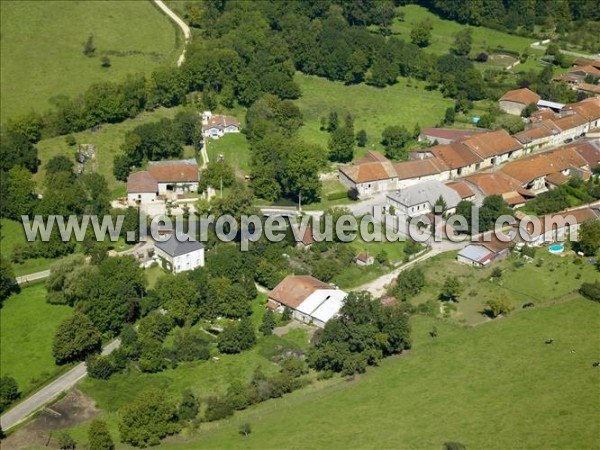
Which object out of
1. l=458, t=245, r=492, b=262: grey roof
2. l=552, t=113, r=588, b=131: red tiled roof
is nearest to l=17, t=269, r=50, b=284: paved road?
l=458, t=245, r=492, b=262: grey roof

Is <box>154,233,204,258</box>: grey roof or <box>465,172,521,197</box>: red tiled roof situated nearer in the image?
<box>154,233,204,258</box>: grey roof

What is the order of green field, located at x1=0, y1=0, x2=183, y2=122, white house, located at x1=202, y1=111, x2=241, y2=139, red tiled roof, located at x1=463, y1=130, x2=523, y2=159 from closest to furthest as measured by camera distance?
1. red tiled roof, located at x1=463, y1=130, x2=523, y2=159
2. white house, located at x1=202, y1=111, x2=241, y2=139
3. green field, located at x1=0, y1=0, x2=183, y2=122

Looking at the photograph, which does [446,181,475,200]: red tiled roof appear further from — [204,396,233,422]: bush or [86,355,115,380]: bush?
[86,355,115,380]: bush

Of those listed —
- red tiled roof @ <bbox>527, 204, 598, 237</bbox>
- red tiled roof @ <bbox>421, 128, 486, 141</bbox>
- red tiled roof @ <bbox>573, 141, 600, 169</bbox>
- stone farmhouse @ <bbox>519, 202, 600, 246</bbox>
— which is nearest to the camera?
stone farmhouse @ <bbox>519, 202, 600, 246</bbox>

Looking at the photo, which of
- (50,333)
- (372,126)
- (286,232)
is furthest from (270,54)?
(50,333)

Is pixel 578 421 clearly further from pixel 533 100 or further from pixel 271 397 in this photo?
pixel 533 100

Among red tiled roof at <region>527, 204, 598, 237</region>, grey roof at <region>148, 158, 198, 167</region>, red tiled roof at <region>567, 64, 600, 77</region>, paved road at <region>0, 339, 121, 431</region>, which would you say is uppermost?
grey roof at <region>148, 158, 198, 167</region>

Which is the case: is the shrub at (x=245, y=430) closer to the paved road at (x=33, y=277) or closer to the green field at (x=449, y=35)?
the paved road at (x=33, y=277)
